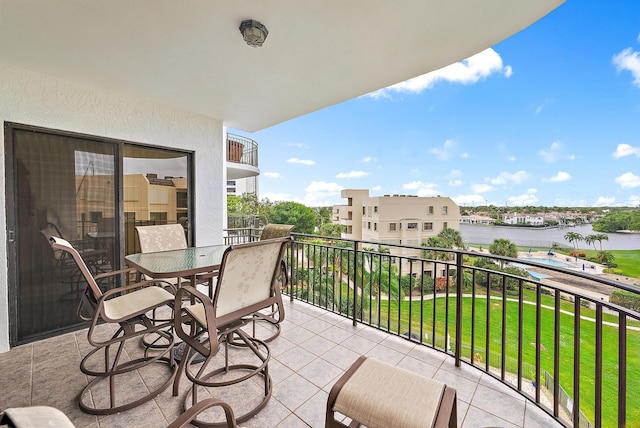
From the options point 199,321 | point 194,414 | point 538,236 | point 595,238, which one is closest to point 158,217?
point 199,321

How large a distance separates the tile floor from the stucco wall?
0.74 metres

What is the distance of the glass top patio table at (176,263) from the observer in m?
1.94

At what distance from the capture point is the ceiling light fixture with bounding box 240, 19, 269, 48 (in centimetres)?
191

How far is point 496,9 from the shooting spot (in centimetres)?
175

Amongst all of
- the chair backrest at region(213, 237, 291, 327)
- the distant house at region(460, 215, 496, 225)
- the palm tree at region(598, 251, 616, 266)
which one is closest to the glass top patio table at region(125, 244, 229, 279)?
the chair backrest at region(213, 237, 291, 327)

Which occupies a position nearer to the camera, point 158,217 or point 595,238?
point 158,217

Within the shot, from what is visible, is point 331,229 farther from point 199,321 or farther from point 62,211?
point 199,321

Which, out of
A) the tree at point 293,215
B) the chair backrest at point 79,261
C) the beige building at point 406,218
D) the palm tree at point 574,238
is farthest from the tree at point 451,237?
the chair backrest at point 79,261

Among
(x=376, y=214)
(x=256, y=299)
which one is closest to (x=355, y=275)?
(x=256, y=299)

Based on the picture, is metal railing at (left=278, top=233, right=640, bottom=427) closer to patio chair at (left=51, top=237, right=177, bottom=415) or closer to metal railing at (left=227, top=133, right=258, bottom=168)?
patio chair at (left=51, top=237, right=177, bottom=415)

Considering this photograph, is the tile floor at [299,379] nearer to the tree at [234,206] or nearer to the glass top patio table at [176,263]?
the glass top patio table at [176,263]

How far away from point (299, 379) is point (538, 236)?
75.2ft

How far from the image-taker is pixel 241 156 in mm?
8094

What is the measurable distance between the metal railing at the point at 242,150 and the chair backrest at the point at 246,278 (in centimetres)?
631
